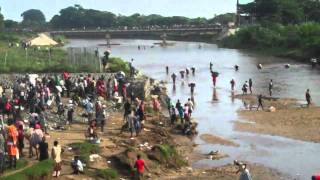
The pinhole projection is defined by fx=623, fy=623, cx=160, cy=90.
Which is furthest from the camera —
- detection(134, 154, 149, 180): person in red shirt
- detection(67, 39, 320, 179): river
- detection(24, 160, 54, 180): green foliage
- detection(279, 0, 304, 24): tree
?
detection(279, 0, 304, 24): tree

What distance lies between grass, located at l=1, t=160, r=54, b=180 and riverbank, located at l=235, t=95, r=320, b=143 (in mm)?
16030

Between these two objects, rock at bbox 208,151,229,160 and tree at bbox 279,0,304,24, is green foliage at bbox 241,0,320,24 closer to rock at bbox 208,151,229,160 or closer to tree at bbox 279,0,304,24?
tree at bbox 279,0,304,24

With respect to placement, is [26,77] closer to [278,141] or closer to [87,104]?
[87,104]

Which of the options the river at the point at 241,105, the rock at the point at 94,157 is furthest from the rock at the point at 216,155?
the rock at the point at 94,157

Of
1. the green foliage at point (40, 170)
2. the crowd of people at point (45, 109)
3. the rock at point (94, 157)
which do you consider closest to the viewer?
the green foliage at point (40, 170)

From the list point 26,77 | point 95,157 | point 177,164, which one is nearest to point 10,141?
point 95,157

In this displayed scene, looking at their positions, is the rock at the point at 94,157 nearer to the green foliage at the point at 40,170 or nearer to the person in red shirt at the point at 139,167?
the person in red shirt at the point at 139,167

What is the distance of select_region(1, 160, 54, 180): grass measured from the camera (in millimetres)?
21766

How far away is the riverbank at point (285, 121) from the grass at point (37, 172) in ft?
52.6

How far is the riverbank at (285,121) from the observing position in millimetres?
35344

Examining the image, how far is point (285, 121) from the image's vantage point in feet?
128

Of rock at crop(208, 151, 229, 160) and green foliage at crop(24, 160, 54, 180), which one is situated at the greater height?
green foliage at crop(24, 160, 54, 180)

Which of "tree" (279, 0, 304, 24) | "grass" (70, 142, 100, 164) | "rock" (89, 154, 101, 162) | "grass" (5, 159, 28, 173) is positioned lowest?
"rock" (89, 154, 101, 162)

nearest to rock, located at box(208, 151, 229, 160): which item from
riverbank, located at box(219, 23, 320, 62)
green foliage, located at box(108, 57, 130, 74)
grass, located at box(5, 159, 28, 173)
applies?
grass, located at box(5, 159, 28, 173)
